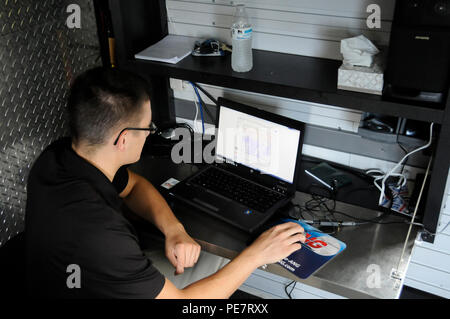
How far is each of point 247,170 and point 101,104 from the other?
67 centimetres

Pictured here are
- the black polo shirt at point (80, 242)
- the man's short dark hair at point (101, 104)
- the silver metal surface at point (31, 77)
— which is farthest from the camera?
the silver metal surface at point (31, 77)

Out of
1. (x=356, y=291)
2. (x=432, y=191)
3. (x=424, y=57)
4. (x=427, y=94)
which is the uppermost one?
(x=424, y=57)

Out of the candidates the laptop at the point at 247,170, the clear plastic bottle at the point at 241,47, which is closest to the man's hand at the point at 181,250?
the laptop at the point at 247,170

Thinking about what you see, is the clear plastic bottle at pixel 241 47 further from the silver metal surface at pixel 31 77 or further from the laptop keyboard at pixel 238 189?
the silver metal surface at pixel 31 77

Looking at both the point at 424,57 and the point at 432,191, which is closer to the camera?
the point at 424,57

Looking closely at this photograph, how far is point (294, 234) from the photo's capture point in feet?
4.64

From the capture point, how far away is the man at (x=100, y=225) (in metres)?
1.14

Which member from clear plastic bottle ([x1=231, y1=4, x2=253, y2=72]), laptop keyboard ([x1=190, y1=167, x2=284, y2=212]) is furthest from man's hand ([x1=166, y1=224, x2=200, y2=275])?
clear plastic bottle ([x1=231, y1=4, x2=253, y2=72])

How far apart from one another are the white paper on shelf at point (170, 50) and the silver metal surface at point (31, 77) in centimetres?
39

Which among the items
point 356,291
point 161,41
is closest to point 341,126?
point 356,291

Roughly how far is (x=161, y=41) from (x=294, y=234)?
99cm

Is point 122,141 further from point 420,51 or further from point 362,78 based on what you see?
point 420,51

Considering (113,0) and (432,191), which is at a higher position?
(113,0)

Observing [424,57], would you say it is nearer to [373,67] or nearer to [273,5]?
[373,67]
